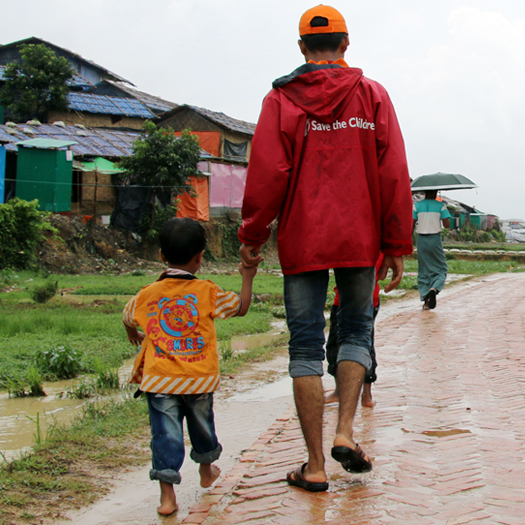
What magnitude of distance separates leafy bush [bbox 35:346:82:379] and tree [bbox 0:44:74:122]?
24.9 meters

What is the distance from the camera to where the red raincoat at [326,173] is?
255 centimetres

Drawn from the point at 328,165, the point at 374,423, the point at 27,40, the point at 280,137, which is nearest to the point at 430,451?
the point at 374,423

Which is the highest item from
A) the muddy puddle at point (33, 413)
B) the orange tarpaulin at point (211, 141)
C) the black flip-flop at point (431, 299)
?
the orange tarpaulin at point (211, 141)

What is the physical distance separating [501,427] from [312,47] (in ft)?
7.26

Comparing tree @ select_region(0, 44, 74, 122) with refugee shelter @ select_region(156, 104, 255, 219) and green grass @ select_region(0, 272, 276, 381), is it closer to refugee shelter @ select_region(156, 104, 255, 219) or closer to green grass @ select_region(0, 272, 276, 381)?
refugee shelter @ select_region(156, 104, 255, 219)

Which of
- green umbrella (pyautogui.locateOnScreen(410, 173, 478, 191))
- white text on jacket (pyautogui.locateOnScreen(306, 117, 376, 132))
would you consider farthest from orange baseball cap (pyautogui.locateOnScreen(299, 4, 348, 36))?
green umbrella (pyautogui.locateOnScreen(410, 173, 478, 191))

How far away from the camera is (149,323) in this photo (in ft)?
8.66

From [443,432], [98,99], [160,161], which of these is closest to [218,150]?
[98,99]

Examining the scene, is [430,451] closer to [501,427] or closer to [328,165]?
[501,427]

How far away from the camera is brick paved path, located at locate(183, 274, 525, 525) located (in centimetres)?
229

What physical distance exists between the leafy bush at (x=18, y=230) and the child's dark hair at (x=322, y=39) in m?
15.9

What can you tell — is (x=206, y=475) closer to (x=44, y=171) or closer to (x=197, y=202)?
(x=44, y=171)

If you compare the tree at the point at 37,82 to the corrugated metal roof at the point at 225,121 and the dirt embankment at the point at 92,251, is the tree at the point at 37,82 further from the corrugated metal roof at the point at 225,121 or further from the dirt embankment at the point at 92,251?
the dirt embankment at the point at 92,251

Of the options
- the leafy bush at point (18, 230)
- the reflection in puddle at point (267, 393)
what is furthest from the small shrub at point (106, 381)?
the leafy bush at point (18, 230)
